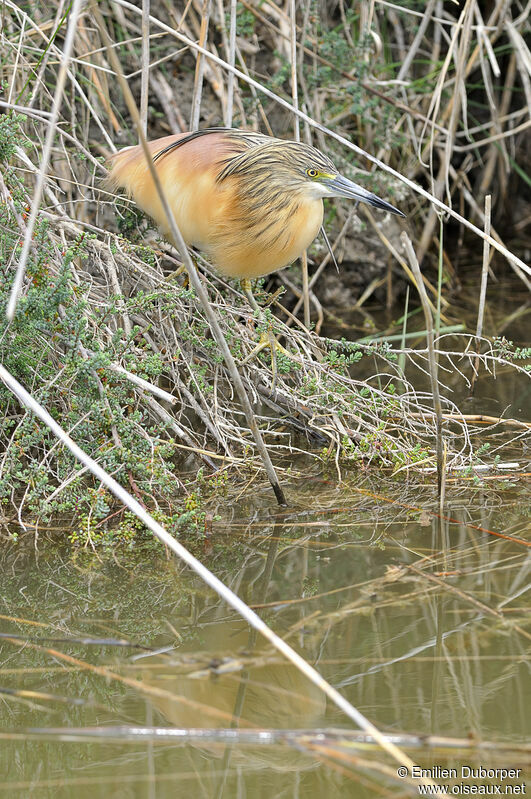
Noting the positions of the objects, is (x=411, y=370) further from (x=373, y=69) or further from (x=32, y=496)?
(x=32, y=496)

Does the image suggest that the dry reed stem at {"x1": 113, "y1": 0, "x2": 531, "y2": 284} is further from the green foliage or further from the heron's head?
the green foliage

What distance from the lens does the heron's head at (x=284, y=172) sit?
234cm

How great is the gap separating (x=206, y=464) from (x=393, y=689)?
103cm

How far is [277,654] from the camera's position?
1.60 metres

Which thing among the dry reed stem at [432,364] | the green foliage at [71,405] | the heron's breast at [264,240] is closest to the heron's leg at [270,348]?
the heron's breast at [264,240]

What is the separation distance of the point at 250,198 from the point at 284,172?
0.12m

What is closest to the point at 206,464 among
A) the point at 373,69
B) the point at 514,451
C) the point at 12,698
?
the point at 514,451

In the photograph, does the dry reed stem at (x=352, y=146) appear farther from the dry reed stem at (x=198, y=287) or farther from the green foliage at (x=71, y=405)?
the dry reed stem at (x=198, y=287)

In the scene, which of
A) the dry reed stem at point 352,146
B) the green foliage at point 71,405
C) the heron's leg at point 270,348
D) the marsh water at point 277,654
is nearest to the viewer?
the marsh water at point 277,654

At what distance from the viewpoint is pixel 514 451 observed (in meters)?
2.46

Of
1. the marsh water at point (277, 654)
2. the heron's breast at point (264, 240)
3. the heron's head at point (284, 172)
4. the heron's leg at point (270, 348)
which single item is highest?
the heron's head at point (284, 172)

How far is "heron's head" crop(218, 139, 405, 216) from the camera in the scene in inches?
92.0

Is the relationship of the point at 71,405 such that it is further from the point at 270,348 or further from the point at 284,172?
the point at 284,172

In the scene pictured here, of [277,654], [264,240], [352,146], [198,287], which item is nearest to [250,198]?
[264,240]
